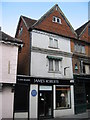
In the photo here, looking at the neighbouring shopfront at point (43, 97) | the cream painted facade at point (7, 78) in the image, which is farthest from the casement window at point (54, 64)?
the cream painted facade at point (7, 78)

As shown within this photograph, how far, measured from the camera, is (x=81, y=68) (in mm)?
17328

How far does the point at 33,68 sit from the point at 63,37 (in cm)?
551

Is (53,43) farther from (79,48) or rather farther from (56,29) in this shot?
(79,48)

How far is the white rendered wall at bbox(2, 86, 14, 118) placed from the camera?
11.6 metres

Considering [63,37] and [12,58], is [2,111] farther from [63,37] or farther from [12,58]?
[63,37]

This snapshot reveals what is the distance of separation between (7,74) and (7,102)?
2245 mm

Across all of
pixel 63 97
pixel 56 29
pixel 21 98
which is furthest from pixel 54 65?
pixel 21 98

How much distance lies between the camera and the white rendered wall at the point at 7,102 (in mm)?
11568

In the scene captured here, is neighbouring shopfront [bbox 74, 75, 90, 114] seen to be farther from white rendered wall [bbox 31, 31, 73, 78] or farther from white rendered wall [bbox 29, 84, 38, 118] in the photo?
white rendered wall [bbox 29, 84, 38, 118]

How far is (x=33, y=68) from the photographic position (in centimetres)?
1395

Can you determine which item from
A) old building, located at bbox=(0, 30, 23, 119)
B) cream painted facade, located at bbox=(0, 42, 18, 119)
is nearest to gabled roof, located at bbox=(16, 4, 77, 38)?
old building, located at bbox=(0, 30, 23, 119)

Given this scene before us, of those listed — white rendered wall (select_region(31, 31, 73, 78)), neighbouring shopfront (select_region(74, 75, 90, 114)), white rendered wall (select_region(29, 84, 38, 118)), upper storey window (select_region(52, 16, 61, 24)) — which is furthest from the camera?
upper storey window (select_region(52, 16, 61, 24))

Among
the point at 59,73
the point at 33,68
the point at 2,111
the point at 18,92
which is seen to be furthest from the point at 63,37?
the point at 2,111

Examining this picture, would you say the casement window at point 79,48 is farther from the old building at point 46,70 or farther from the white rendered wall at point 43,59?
the white rendered wall at point 43,59
